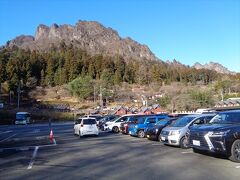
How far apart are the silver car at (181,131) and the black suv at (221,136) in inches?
103

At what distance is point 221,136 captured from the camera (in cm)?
1132

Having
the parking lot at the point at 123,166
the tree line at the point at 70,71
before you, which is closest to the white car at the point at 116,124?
the parking lot at the point at 123,166

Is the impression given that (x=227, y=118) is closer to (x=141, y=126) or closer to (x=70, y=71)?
(x=141, y=126)

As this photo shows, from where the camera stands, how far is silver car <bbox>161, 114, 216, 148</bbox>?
1558 cm

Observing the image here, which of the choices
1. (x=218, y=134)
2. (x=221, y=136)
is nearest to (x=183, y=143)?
(x=218, y=134)

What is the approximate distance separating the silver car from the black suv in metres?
2.62

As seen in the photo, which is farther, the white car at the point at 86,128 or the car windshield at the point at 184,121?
the white car at the point at 86,128

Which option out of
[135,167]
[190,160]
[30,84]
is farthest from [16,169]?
[30,84]

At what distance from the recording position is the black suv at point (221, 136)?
439 inches

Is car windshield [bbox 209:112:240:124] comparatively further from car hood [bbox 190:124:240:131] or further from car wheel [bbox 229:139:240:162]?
car wheel [bbox 229:139:240:162]

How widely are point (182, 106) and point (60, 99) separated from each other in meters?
43.5

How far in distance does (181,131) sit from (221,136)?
4505mm

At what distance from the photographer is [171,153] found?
553 inches

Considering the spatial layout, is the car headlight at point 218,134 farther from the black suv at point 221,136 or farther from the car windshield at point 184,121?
the car windshield at point 184,121
